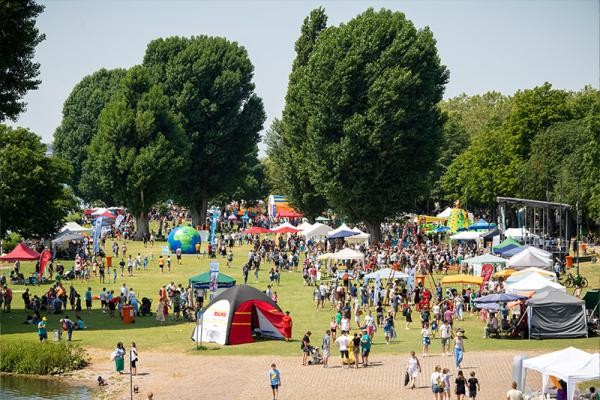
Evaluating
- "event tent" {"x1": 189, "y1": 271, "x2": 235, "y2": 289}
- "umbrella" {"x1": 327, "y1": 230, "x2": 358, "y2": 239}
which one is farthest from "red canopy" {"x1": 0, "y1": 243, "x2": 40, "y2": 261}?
"umbrella" {"x1": 327, "y1": 230, "x2": 358, "y2": 239}

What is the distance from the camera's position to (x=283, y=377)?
30656 mm

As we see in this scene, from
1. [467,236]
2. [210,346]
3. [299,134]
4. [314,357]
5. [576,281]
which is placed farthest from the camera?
[299,134]

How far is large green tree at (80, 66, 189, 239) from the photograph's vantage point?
7869 cm

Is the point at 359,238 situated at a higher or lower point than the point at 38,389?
higher

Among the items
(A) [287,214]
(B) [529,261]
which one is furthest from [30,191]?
(A) [287,214]

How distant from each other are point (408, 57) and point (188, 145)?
25574 millimetres

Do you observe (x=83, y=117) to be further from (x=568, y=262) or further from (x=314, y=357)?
(x=314, y=357)

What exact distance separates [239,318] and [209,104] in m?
55.0

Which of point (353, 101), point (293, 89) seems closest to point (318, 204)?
point (293, 89)

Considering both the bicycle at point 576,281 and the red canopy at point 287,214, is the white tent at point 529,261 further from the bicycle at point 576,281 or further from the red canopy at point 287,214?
the red canopy at point 287,214

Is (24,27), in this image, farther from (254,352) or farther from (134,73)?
(134,73)

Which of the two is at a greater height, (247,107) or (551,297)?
(247,107)

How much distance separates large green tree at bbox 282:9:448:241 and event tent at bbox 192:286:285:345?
30576mm

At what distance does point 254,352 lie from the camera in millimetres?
34750
